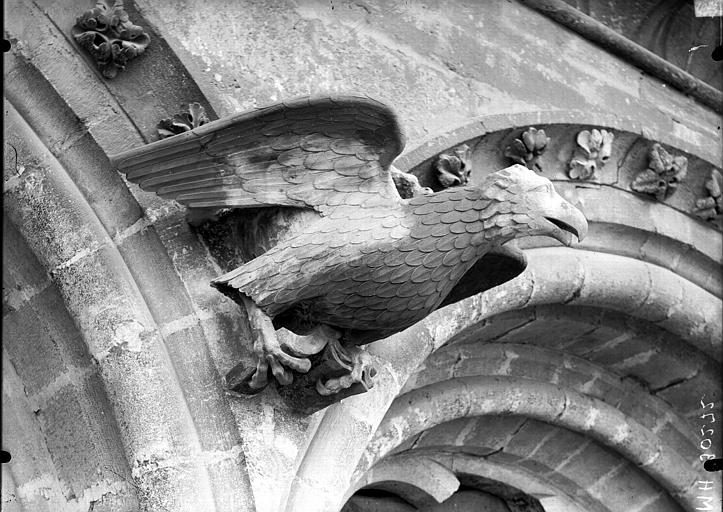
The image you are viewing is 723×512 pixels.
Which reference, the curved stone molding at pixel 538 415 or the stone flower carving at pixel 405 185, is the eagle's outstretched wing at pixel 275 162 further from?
the curved stone molding at pixel 538 415

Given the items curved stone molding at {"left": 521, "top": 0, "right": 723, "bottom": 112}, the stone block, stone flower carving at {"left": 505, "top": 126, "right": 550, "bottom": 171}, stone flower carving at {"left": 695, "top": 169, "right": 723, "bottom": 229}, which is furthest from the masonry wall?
stone flower carving at {"left": 695, "top": 169, "right": 723, "bottom": 229}

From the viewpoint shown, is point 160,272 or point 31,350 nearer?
point 160,272

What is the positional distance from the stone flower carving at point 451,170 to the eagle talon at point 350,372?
29.2 inches

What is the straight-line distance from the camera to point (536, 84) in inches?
202

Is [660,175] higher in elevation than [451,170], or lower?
higher

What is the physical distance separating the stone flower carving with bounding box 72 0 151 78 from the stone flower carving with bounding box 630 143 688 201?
6.35 feet

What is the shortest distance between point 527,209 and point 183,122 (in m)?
1.04

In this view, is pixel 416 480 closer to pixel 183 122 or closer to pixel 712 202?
pixel 712 202

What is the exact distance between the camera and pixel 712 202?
5.48 meters

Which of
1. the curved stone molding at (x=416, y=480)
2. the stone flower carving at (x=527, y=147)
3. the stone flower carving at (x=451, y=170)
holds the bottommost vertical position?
the curved stone molding at (x=416, y=480)

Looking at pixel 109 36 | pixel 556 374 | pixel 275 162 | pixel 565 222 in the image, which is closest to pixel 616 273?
pixel 556 374

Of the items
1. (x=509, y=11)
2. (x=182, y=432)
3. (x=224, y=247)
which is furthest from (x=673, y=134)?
(x=182, y=432)

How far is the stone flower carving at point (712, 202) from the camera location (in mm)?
5480

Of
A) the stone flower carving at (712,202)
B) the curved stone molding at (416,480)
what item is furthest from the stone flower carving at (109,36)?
the stone flower carving at (712,202)
